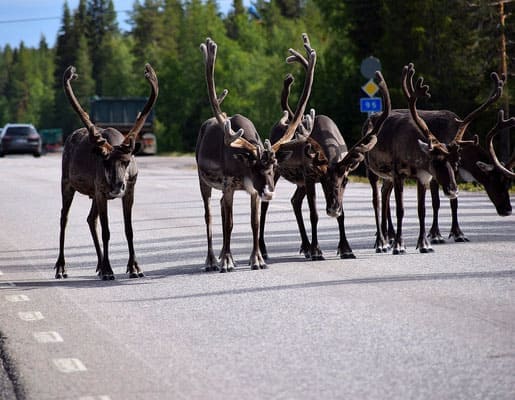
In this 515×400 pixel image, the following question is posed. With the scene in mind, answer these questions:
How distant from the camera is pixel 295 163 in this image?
558 inches

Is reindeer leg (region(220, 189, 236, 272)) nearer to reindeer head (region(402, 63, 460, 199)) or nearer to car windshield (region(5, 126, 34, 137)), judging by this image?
reindeer head (region(402, 63, 460, 199))

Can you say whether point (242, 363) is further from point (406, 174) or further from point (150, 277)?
point (406, 174)

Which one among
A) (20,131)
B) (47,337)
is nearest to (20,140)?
(20,131)

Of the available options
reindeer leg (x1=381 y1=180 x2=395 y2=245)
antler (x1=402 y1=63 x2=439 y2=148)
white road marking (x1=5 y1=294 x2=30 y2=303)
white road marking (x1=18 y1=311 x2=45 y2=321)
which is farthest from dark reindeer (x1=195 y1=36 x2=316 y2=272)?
white road marking (x1=18 y1=311 x2=45 y2=321)

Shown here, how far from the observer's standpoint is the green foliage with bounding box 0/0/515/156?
155 ft

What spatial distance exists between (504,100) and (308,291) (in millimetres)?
31868

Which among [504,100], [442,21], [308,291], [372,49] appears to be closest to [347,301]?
[308,291]

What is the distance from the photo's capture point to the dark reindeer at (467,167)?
14.5 m

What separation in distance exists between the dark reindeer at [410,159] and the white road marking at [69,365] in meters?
6.40

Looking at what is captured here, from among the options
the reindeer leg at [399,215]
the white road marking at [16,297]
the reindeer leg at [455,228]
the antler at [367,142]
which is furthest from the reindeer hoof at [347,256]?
the white road marking at [16,297]

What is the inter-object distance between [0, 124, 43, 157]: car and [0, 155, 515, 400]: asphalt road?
45.8 m

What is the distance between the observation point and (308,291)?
10.9 m

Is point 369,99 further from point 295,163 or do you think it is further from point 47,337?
point 47,337

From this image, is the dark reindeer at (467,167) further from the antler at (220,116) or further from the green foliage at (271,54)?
the green foliage at (271,54)
